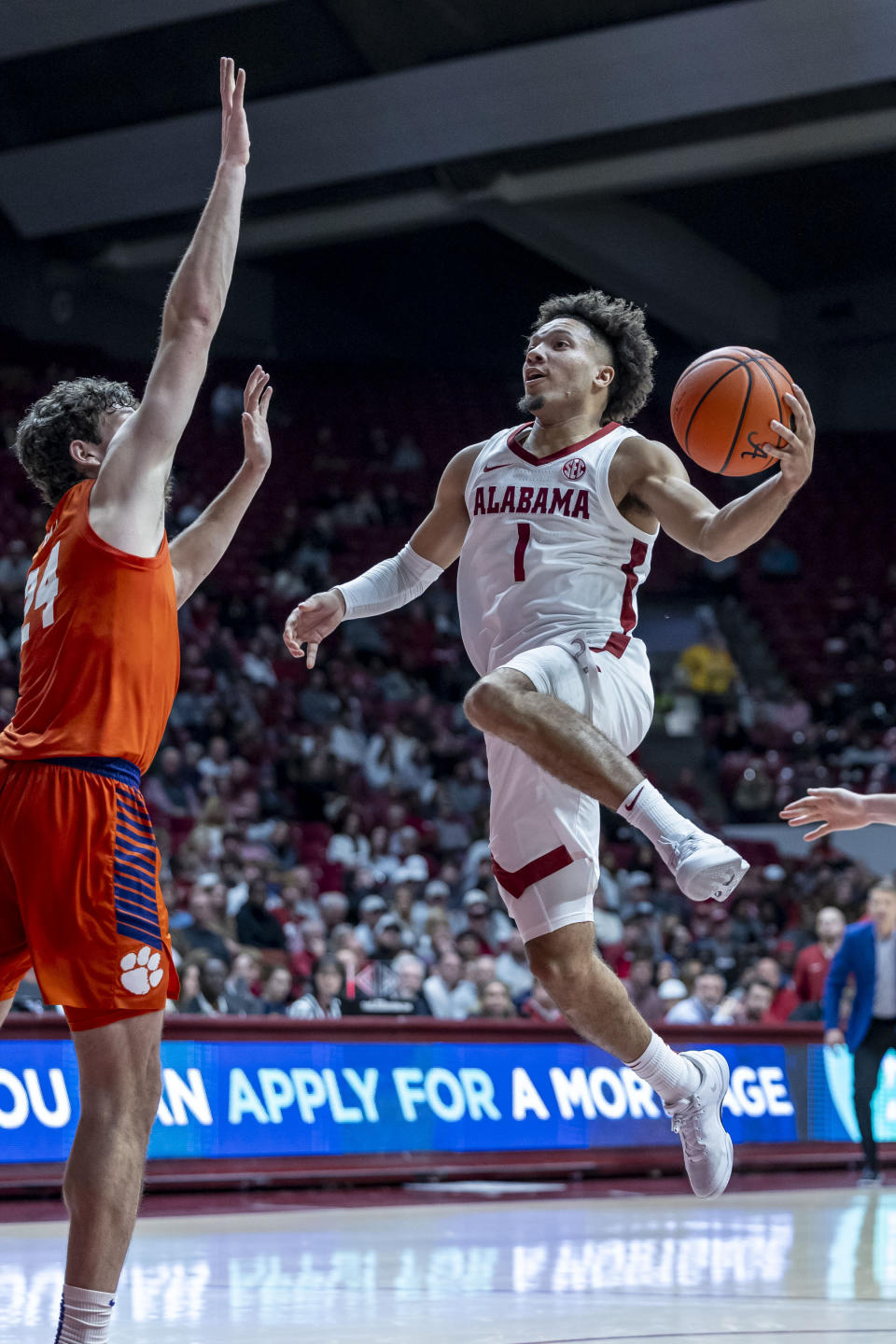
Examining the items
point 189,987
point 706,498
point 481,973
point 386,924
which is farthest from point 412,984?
point 706,498

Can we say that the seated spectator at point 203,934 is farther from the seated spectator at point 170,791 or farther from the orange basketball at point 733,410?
the orange basketball at point 733,410

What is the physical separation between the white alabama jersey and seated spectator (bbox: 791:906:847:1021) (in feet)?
28.1

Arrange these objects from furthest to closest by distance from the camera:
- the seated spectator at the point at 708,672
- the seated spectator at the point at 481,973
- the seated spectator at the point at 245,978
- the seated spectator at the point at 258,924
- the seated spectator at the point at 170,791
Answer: the seated spectator at the point at 708,672 → the seated spectator at the point at 170,791 → the seated spectator at the point at 258,924 → the seated spectator at the point at 481,973 → the seated spectator at the point at 245,978

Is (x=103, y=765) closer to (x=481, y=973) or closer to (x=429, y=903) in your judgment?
(x=481, y=973)

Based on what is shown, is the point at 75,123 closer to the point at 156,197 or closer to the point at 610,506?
the point at 156,197

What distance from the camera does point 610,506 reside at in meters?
5.11

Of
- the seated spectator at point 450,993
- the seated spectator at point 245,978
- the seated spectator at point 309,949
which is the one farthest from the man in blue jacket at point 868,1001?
the seated spectator at point 309,949

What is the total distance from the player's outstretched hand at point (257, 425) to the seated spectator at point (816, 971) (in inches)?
360

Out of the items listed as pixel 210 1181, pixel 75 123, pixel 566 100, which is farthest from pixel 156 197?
pixel 210 1181

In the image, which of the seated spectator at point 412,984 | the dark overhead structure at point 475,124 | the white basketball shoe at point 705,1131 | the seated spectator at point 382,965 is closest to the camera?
the white basketball shoe at point 705,1131

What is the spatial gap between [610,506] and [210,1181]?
595 cm

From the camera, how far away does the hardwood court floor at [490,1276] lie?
5043 mm

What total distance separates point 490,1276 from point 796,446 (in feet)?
11.6

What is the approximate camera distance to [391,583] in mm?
5613
